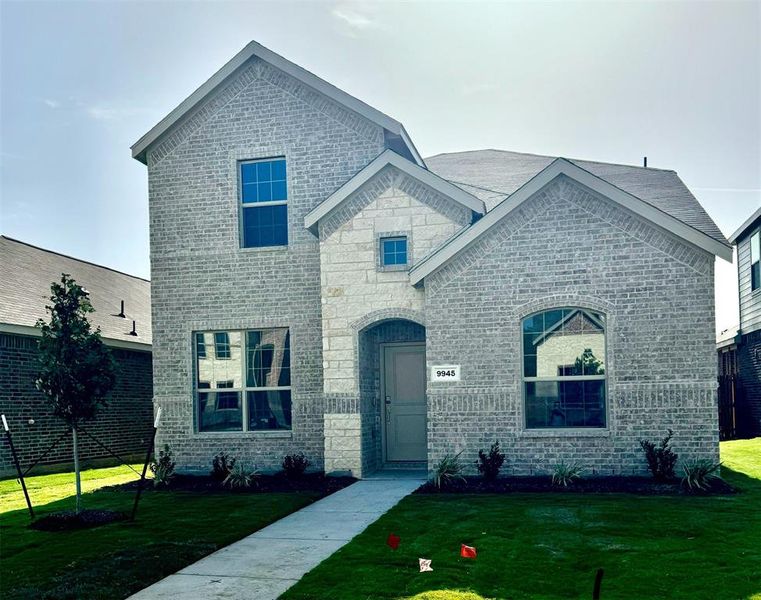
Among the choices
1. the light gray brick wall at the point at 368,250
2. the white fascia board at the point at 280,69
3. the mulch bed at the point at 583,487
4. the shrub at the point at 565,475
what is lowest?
the mulch bed at the point at 583,487

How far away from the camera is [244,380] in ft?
49.8

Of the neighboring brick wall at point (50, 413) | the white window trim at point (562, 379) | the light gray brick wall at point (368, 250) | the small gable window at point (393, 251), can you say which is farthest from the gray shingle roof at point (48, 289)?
the white window trim at point (562, 379)

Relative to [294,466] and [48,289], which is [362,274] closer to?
[294,466]

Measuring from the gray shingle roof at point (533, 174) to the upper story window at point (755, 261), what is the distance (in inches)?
138

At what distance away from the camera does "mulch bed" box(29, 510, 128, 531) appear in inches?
397

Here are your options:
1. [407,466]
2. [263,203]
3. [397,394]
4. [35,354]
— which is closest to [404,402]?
[397,394]

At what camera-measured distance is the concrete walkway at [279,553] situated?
7133 mm

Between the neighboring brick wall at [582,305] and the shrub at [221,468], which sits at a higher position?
the neighboring brick wall at [582,305]

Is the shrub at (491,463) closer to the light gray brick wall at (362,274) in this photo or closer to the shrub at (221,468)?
the light gray brick wall at (362,274)

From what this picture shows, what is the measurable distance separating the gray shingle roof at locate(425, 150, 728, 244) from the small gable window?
231 centimetres

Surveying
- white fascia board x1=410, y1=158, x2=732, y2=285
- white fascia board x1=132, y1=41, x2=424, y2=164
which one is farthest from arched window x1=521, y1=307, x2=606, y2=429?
white fascia board x1=132, y1=41, x2=424, y2=164

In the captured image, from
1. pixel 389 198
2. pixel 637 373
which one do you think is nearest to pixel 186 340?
pixel 389 198

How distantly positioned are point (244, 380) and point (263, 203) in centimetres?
359

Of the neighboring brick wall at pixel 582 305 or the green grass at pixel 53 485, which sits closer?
Answer: the neighboring brick wall at pixel 582 305
